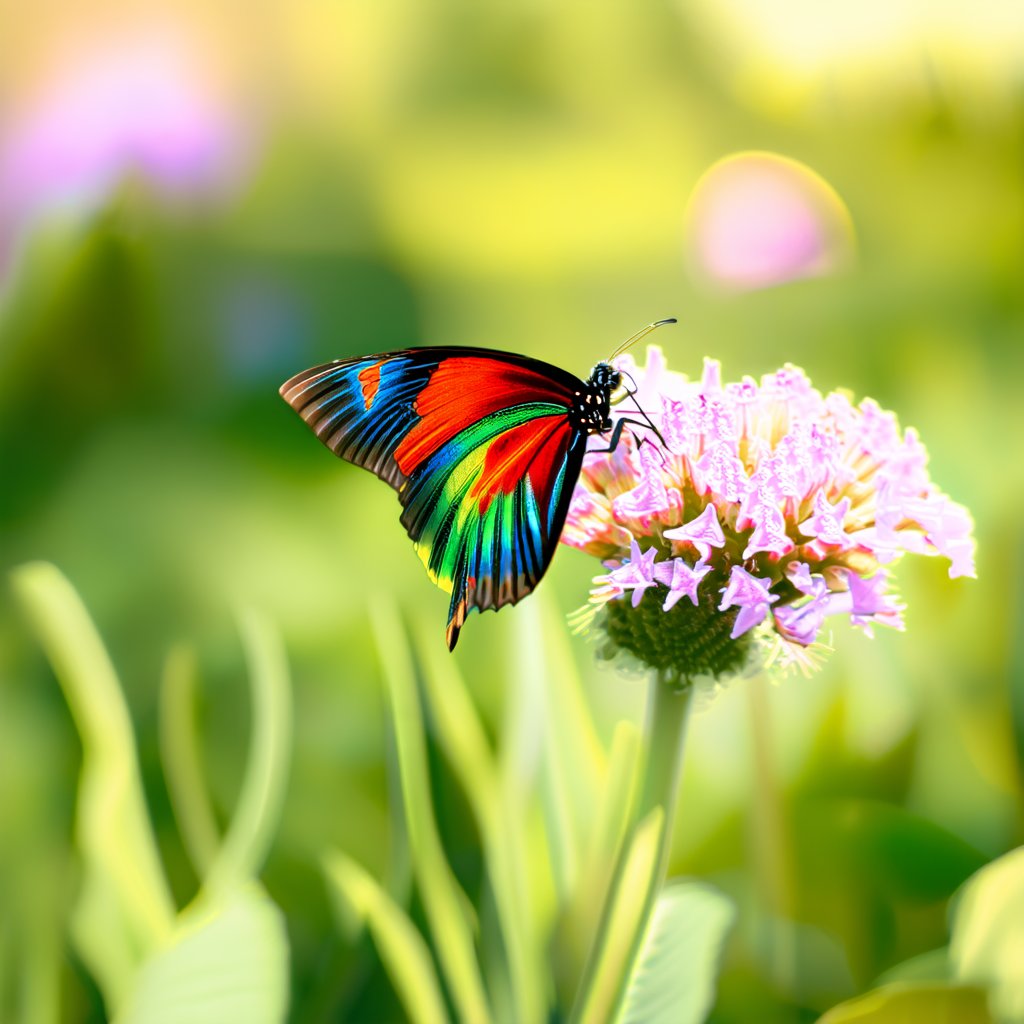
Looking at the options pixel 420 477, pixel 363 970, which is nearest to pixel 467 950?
pixel 363 970

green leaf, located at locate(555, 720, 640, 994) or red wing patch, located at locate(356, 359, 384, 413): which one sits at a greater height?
red wing patch, located at locate(356, 359, 384, 413)

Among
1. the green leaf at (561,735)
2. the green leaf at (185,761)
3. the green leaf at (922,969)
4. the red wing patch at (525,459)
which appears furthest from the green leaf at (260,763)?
the green leaf at (922,969)

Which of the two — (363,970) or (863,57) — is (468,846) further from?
(863,57)

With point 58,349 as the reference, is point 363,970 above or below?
below

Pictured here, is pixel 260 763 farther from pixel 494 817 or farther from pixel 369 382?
pixel 369 382

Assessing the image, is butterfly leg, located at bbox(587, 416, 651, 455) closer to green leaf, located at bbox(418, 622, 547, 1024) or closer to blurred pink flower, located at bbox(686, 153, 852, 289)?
green leaf, located at bbox(418, 622, 547, 1024)

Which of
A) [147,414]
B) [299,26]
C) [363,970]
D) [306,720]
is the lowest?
[363,970]

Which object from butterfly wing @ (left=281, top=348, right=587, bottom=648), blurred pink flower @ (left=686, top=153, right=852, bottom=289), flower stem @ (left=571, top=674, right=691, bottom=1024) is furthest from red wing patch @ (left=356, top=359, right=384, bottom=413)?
blurred pink flower @ (left=686, top=153, right=852, bottom=289)

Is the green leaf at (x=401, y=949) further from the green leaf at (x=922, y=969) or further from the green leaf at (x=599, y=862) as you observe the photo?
the green leaf at (x=922, y=969)
